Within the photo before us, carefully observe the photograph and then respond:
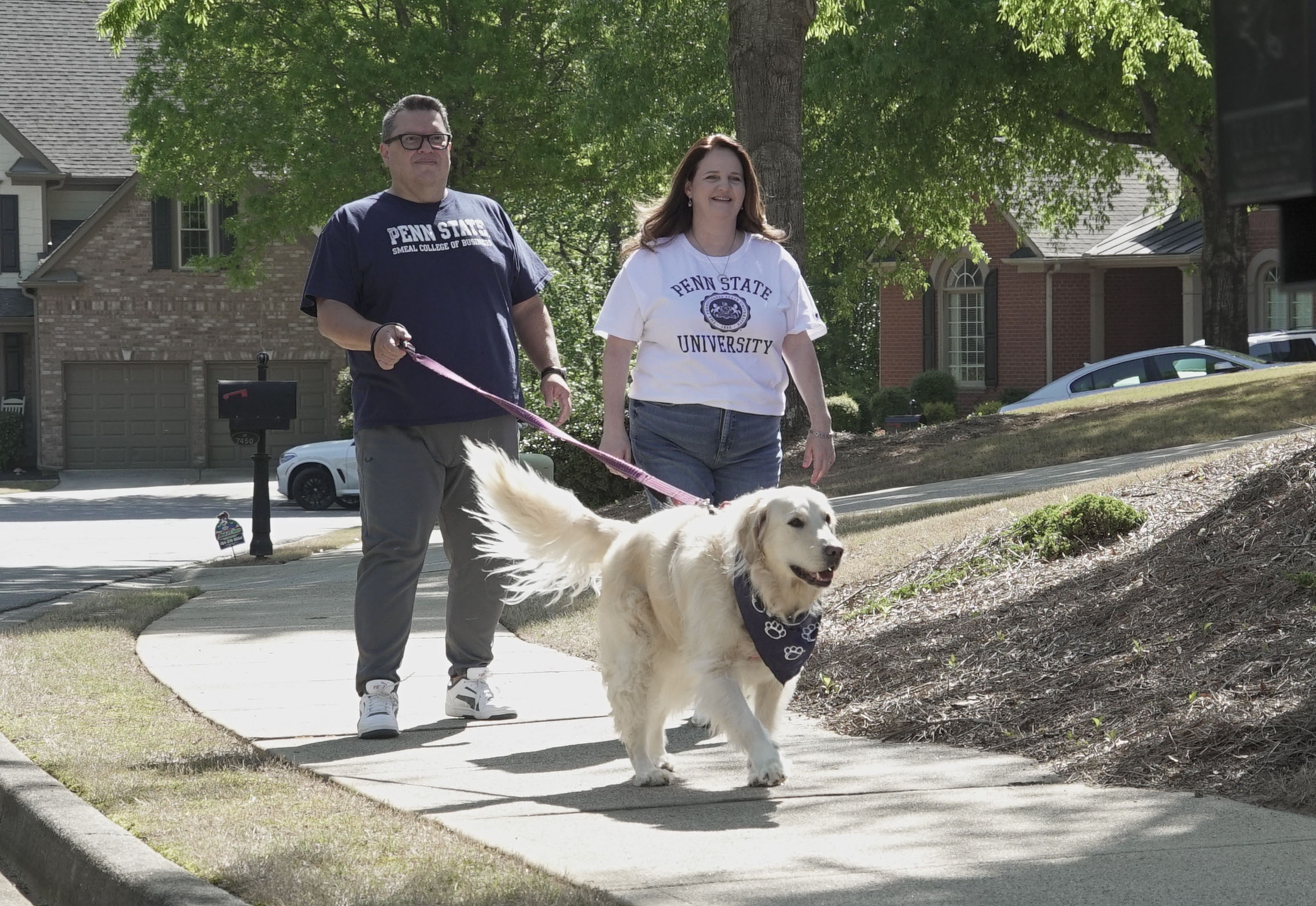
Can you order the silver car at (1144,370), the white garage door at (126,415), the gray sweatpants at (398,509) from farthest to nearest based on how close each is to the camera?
the white garage door at (126,415), the silver car at (1144,370), the gray sweatpants at (398,509)

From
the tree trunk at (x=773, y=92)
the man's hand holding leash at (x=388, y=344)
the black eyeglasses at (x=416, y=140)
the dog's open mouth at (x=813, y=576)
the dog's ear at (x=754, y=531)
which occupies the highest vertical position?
the tree trunk at (x=773, y=92)

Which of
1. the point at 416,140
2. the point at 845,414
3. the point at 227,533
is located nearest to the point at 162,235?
the point at 845,414

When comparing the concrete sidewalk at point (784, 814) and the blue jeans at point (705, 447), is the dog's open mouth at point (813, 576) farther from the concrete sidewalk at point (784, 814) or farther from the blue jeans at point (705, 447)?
the blue jeans at point (705, 447)

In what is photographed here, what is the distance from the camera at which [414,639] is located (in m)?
8.84

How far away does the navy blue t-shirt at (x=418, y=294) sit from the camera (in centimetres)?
588

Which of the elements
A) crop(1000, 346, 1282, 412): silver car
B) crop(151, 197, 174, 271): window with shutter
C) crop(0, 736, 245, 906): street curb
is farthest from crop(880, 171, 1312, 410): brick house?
crop(0, 736, 245, 906): street curb

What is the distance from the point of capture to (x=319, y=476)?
81.7 feet

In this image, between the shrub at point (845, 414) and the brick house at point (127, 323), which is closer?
the shrub at point (845, 414)

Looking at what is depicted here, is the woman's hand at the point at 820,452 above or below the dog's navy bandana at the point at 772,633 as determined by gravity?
above

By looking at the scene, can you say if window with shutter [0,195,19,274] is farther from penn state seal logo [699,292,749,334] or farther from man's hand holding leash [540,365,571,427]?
penn state seal logo [699,292,749,334]

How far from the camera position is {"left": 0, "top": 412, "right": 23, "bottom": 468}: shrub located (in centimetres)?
3469

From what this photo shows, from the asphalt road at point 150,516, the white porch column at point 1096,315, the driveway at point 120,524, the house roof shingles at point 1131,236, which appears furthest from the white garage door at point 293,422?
the white porch column at point 1096,315

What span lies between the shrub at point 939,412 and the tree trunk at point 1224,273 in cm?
678

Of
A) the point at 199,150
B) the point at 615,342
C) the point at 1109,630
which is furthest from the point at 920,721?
the point at 199,150
